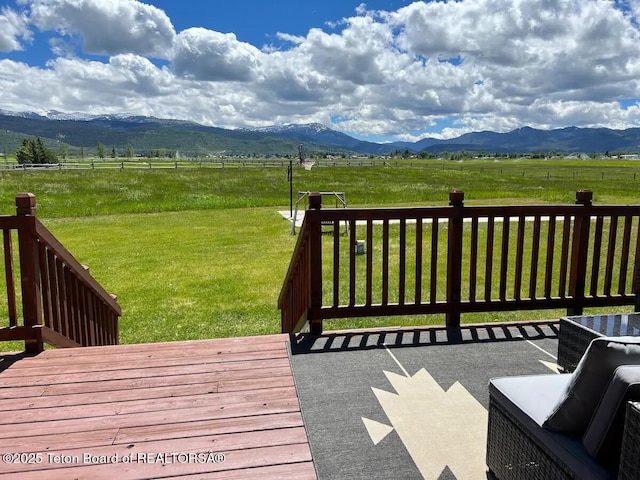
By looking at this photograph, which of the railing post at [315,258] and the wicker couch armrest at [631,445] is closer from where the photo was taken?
the wicker couch armrest at [631,445]

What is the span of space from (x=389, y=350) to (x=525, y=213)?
5.42 ft

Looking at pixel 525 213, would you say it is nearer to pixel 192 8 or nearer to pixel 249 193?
pixel 192 8

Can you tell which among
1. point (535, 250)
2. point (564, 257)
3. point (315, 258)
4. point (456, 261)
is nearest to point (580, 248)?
point (564, 257)

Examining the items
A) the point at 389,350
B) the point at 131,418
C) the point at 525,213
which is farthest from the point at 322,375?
the point at 525,213

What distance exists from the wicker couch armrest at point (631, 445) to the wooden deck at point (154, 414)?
1188 mm

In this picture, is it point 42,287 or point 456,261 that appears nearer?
point 42,287

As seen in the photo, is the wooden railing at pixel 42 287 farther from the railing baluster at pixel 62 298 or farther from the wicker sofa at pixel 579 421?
the wicker sofa at pixel 579 421

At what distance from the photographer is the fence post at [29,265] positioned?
3.12 metres

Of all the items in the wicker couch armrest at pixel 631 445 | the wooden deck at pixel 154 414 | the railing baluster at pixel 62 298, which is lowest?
the wooden deck at pixel 154 414

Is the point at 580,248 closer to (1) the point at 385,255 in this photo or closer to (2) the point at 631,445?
(1) the point at 385,255

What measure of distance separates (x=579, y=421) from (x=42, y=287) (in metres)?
3.30

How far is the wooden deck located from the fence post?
0.82 feet

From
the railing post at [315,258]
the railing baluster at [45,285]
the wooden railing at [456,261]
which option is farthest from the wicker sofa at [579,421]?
the railing baluster at [45,285]

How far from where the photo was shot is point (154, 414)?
95.3 inches
